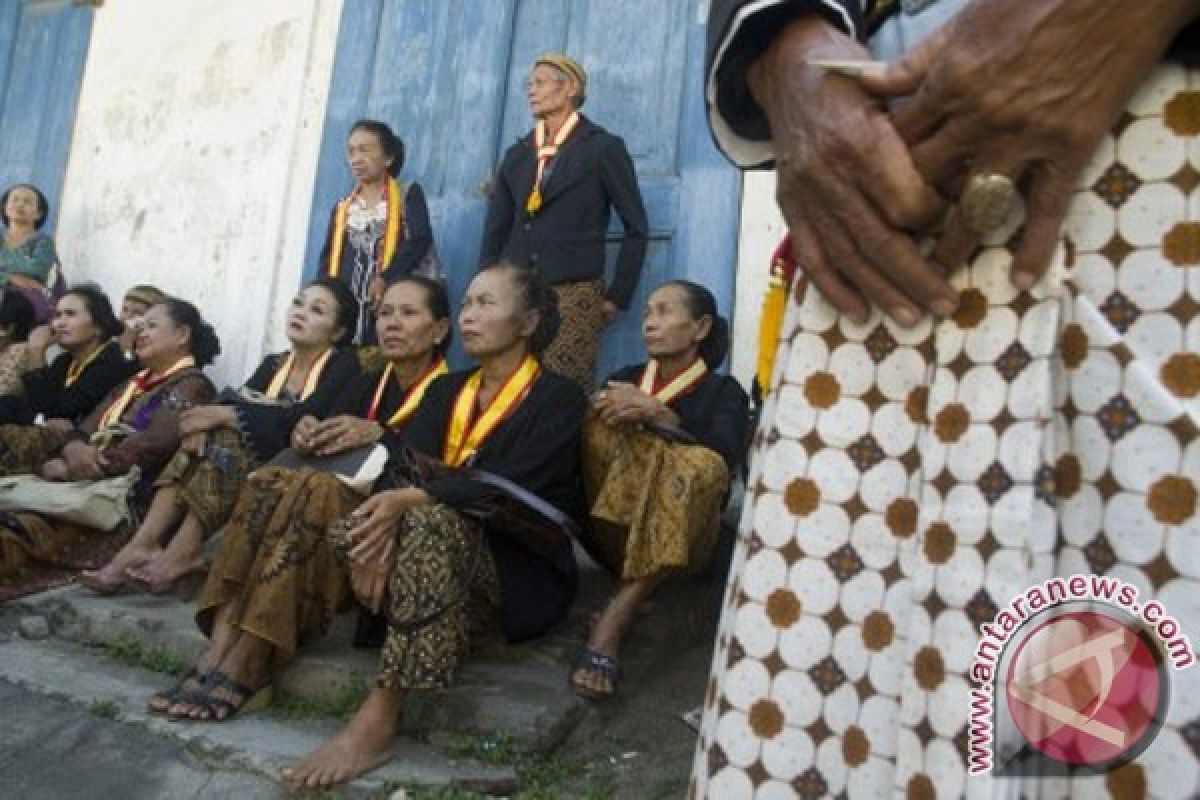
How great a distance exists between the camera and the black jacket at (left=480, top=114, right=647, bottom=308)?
4.21m

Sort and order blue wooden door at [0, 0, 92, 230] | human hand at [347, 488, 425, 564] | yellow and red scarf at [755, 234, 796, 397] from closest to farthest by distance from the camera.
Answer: yellow and red scarf at [755, 234, 796, 397] → human hand at [347, 488, 425, 564] → blue wooden door at [0, 0, 92, 230]

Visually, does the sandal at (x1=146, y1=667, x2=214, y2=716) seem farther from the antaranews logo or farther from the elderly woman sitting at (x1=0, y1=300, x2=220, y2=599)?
the antaranews logo

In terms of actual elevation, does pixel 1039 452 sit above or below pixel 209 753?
above

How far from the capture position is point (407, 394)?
145 inches

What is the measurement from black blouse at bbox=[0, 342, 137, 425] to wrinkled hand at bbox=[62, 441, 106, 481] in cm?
75

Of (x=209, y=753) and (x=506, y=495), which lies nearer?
(x=209, y=753)

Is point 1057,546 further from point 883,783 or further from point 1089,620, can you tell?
point 883,783

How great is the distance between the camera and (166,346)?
4.52 m

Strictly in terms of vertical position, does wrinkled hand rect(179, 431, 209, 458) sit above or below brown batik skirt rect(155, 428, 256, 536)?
above

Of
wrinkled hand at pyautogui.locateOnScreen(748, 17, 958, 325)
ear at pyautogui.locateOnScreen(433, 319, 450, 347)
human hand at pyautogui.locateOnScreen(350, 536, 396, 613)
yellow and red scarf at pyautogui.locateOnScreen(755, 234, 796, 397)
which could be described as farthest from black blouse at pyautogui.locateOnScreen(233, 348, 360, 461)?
wrinkled hand at pyautogui.locateOnScreen(748, 17, 958, 325)

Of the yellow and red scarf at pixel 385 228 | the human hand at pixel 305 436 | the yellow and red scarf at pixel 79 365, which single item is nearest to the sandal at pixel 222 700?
the human hand at pixel 305 436

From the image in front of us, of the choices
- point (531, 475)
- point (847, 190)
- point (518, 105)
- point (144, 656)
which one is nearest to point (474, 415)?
point (531, 475)

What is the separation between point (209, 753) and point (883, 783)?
196cm

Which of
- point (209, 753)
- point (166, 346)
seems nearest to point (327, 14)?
point (166, 346)
